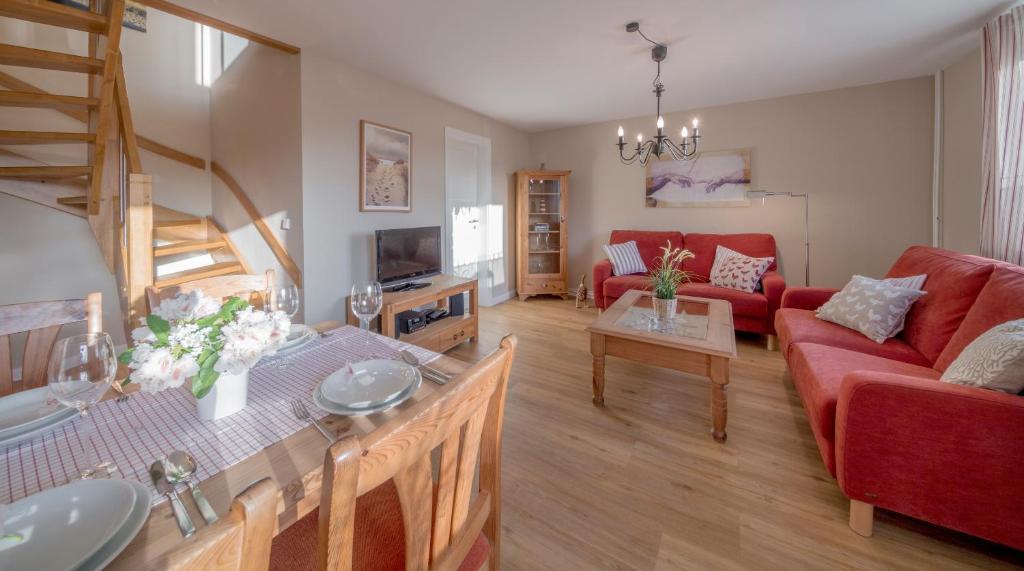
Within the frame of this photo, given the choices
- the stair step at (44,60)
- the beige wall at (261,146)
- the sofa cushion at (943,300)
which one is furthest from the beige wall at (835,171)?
the stair step at (44,60)

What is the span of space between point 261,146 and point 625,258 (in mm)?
3659

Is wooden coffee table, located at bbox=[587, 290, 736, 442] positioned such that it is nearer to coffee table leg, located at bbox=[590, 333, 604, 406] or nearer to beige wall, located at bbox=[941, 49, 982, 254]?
coffee table leg, located at bbox=[590, 333, 604, 406]

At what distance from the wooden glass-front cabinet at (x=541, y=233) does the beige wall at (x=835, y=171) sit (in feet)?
3.93

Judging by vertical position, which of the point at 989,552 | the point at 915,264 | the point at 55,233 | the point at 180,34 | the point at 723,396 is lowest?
the point at 989,552

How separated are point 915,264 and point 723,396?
175 centimetres

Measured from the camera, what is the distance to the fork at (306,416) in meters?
0.82

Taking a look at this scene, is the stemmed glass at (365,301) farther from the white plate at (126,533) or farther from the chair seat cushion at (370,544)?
the white plate at (126,533)

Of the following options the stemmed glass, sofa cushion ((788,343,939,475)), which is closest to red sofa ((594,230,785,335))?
sofa cushion ((788,343,939,475))

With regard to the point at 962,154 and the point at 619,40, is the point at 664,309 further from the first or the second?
the point at 962,154

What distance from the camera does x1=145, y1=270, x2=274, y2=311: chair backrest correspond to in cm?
150

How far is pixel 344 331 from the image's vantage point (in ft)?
4.95

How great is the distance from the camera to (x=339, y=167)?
3045 mm

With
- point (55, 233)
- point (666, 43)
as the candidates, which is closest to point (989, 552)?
point (666, 43)

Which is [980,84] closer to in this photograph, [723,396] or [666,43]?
[666,43]
